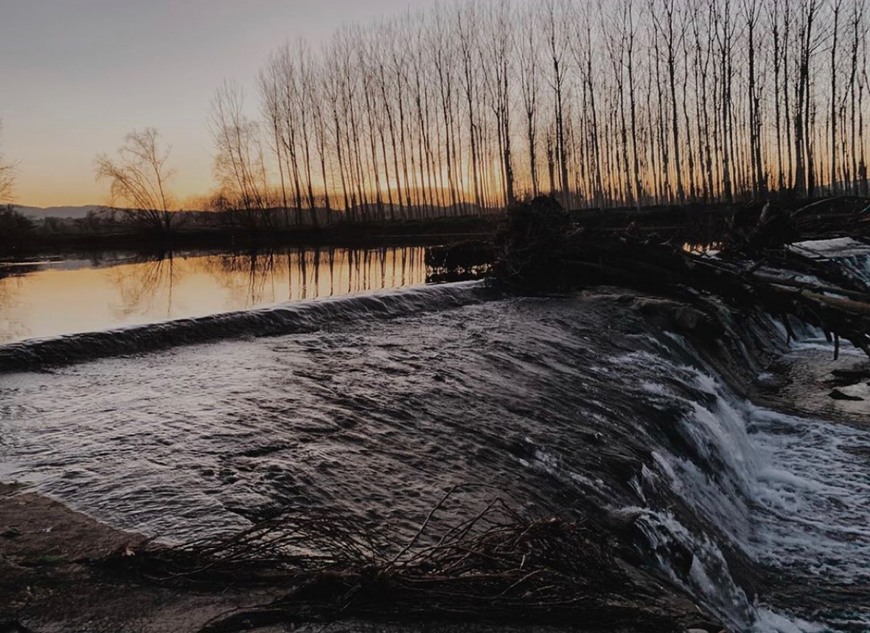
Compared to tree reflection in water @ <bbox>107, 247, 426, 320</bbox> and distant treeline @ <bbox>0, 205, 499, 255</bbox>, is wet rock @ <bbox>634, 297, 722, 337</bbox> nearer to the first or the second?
tree reflection in water @ <bbox>107, 247, 426, 320</bbox>

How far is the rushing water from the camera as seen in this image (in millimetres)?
4102

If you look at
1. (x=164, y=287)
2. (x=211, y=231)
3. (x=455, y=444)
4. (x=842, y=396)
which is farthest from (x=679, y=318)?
(x=211, y=231)

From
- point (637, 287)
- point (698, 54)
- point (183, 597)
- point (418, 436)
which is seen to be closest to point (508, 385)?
point (418, 436)

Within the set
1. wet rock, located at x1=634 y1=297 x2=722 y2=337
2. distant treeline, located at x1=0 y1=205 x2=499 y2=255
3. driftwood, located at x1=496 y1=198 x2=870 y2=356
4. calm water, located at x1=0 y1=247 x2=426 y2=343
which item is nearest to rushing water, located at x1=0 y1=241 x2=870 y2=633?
wet rock, located at x1=634 y1=297 x2=722 y2=337

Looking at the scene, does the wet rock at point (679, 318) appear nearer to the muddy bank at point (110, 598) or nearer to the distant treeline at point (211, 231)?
the muddy bank at point (110, 598)

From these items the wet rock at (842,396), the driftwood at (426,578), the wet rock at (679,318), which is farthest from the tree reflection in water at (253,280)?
the wet rock at (842,396)

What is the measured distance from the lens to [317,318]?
9.71 m

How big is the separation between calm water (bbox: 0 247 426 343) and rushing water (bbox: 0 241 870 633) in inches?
94.4

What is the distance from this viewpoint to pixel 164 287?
16422mm

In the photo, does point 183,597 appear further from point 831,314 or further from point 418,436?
point 831,314

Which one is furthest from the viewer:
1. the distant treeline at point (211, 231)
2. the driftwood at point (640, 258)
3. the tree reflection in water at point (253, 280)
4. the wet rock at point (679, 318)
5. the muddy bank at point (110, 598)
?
the distant treeline at point (211, 231)

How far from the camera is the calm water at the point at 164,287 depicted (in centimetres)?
1117

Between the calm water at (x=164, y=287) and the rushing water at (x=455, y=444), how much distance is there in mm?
2398

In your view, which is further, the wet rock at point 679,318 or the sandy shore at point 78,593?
the wet rock at point 679,318
